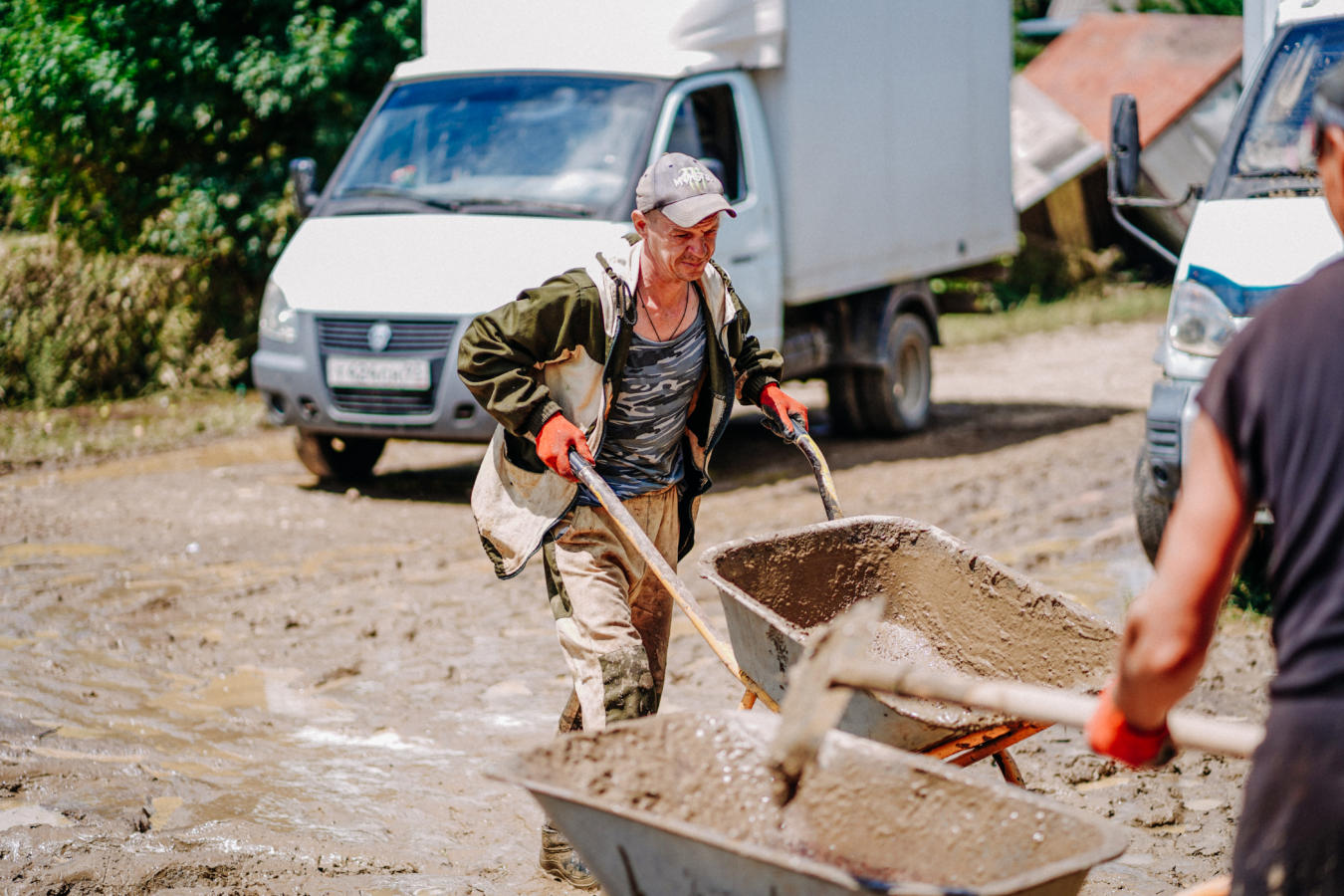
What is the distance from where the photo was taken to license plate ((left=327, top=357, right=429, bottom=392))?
7828 mm

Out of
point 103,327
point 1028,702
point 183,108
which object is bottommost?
point 103,327

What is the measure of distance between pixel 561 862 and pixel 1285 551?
2509mm

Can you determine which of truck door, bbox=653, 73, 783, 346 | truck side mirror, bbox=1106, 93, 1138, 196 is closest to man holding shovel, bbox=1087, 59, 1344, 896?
truck side mirror, bbox=1106, 93, 1138, 196

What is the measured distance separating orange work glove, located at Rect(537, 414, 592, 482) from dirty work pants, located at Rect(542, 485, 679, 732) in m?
0.27

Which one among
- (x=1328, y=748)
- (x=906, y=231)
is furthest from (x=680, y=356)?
(x=906, y=231)

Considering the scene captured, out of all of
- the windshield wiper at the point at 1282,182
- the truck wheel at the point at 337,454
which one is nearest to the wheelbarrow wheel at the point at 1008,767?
the windshield wiper at the point at 1282,182

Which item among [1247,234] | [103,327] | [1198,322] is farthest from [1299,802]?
[103,327]

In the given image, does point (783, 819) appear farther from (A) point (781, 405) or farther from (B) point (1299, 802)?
(A) point (781, 405)

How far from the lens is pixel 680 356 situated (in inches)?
157

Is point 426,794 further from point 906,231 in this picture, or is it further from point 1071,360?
point 1071,360

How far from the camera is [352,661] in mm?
5801

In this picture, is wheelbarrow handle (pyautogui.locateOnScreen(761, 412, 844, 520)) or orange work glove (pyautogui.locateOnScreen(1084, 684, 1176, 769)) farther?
wheelbarrow handle (pyautogui.locateOnScreen(761, 412, 844, 520))

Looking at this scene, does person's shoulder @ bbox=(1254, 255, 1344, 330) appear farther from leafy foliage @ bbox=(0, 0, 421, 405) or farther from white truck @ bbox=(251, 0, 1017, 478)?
leafy foliage @ bbox=(0, 0, 421, 405)

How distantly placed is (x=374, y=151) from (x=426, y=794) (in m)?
5.28
